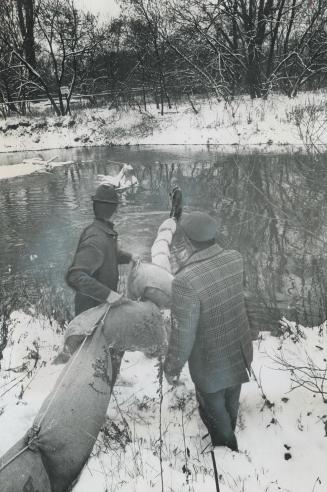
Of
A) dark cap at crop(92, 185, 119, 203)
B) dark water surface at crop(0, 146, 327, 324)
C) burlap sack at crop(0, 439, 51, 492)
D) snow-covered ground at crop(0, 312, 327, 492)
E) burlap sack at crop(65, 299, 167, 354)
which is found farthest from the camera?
dark water surface at crop(0, 146, 327, 324)

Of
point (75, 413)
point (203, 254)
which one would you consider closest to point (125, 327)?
→ point (75, 413)

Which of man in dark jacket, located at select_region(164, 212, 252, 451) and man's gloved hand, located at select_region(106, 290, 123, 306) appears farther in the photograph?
man's gloved hand, located at select_region(106, 290, 123, 306)

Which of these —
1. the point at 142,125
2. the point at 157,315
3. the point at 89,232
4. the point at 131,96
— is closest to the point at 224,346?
the point at 157,315

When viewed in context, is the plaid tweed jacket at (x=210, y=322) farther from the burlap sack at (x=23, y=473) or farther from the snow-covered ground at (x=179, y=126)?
the snow-covered ground at (x=179, y=126)

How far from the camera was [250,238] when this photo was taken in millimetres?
7934

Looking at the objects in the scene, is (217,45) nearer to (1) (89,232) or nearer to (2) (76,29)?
(2) (76,29)

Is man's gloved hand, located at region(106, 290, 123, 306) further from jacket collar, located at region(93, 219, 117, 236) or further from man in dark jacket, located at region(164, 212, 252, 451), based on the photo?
man in dark jacket, located at region(164, 212, 252, 451)

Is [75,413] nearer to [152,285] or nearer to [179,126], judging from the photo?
[152,285]

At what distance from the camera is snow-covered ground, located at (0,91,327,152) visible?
744 inches

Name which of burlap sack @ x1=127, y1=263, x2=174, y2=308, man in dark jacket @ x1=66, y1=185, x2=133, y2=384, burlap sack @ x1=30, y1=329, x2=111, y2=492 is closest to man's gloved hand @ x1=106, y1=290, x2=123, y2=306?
man in dark jacket @ x1=66, y1=185, x2=133, y2=384

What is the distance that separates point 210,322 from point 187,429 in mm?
1053

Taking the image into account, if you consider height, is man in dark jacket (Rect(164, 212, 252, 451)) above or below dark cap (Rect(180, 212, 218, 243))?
below

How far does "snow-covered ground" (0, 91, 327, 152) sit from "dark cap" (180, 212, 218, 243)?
47.4 ft

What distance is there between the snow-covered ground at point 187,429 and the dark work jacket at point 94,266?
846 millimetres
